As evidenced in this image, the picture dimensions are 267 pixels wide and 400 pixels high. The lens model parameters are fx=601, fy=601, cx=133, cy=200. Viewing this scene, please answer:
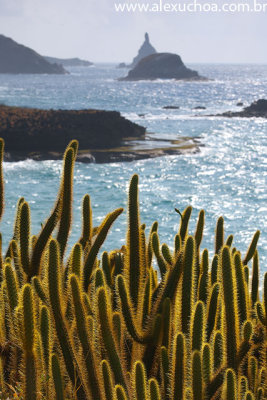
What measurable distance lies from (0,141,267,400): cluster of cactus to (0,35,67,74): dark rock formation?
171341 millimetres

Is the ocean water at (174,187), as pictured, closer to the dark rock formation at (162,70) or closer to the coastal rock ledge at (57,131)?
the coastal rock ledge at (57,131)

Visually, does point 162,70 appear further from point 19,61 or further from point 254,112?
point 254,112

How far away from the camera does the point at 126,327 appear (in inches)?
77.4

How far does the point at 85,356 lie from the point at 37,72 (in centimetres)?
17408

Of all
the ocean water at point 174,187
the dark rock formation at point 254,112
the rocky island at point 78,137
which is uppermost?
the dark rock formation at point 254,112

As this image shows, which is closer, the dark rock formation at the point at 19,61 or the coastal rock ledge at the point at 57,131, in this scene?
the coastal rock ledge at the point at 57,131

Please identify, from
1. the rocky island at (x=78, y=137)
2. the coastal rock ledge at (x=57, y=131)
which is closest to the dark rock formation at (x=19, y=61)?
the coastal rock ledge at (x=57, y=131)

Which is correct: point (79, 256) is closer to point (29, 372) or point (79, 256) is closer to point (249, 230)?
point (29, 372)

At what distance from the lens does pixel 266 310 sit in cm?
194

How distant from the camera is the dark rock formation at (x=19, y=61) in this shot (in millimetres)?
167125

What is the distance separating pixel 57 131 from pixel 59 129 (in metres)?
0.22

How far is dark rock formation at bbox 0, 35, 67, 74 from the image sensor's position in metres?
167

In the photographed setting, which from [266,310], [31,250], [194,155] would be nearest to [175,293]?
[266,310]

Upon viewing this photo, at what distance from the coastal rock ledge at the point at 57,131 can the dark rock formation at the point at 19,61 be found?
449 ft
